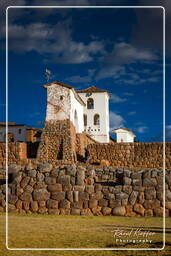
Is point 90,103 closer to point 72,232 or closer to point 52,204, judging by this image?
point 52,204

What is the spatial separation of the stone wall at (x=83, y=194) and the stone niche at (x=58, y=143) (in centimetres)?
1877

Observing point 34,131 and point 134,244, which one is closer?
point 134,244

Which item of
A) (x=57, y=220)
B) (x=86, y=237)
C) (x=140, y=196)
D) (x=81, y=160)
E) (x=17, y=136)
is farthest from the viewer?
(x=17, y=136)

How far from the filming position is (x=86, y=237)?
7.18m

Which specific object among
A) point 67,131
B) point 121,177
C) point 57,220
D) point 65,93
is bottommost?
point 57,220

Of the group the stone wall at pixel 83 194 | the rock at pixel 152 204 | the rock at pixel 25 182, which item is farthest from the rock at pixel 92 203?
the rock at pixel 25 182

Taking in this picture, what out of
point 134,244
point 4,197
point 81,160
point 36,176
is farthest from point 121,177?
point 81,160

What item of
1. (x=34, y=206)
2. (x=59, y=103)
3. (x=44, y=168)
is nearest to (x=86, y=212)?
(x=34, y=206)

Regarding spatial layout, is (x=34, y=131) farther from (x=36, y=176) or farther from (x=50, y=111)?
(x=36, y=176)

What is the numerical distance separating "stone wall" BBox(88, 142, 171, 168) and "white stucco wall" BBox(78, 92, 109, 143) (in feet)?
40.7

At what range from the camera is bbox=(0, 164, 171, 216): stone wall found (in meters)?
10.3

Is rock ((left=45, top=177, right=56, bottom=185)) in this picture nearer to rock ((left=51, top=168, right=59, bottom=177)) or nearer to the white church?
rock ((left=51, top=168, right=59, bottom=177))

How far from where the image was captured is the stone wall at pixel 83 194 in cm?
1027

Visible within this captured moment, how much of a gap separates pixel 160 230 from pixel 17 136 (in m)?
46.0
